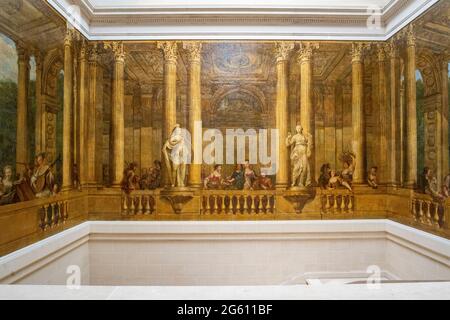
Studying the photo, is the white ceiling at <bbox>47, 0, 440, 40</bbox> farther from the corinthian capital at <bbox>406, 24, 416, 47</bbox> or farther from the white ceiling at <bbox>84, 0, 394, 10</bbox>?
the corinthian capital at <bbox>406, 24, 416, 47</bbox>

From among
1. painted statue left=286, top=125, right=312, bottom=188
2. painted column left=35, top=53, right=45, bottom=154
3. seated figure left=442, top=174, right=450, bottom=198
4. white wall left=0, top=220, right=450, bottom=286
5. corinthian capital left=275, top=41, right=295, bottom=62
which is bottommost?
white wall left=0, top=220, right=450, bottom=286

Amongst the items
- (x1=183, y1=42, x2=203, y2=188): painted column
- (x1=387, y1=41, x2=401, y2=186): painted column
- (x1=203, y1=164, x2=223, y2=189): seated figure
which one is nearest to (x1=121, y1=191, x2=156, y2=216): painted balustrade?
(x1=183, y1=42, x2=203, y2=188): painted column

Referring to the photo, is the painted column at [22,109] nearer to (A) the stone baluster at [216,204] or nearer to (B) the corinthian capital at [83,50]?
(B) the corinthian capital at [83,50]

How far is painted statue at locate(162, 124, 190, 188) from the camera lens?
8.55 meters

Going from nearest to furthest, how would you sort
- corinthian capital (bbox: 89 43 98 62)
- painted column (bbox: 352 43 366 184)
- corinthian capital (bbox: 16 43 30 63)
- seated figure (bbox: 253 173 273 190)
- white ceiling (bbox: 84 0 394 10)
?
1. corinthian capital (bbox: 16 43 30 63)
2. white ceiling (bbox: 84 0 394 10)
3. seated figure (bbox: 253 173 273 190)
4. corinthian capital (bbox: 89 43 98 62)
5. painted column (bbox: 352 43 366 184)

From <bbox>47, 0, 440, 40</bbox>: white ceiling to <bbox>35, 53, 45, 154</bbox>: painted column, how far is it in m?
1.74

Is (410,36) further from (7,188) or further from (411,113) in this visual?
(7,188)

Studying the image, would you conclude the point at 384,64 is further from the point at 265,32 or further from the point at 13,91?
the point at 13,91

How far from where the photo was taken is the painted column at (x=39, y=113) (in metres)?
6.91

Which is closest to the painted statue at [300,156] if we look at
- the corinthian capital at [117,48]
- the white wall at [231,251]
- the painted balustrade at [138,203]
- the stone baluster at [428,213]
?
the white wall at [231,251]

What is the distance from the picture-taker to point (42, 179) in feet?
23.5

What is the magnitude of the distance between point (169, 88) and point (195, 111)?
0.88m

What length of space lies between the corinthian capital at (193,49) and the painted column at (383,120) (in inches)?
181
